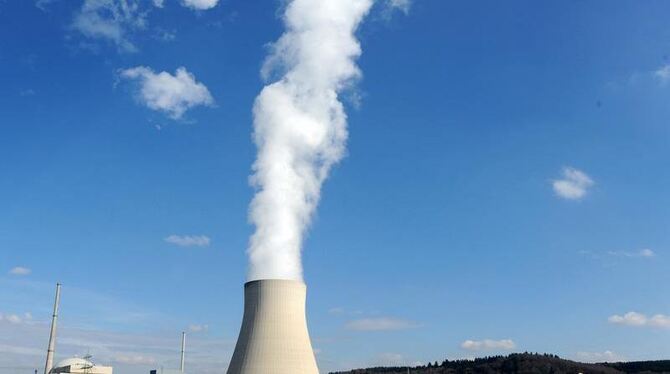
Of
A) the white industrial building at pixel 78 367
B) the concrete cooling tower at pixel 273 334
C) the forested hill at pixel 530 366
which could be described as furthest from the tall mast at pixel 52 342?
the forested hill at pixel 530 366

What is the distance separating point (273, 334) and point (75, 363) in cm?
2435

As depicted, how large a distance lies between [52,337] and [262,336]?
A: 71.3 ft

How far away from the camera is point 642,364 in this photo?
91312 millimetres

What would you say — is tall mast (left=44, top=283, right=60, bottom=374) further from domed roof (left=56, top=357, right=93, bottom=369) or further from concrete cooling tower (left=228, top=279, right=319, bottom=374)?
concrete cooling tower (left=228, top=279, right=319, bottom=374)

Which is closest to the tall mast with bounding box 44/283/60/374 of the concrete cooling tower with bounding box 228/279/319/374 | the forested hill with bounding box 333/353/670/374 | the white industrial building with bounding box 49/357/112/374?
the white industrial building with bounding box 49/357/112/374

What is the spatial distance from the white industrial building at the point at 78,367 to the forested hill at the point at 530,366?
50.1 metres

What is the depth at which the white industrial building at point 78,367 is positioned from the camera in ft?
141

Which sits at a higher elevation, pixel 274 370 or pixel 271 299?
pixel 271 299

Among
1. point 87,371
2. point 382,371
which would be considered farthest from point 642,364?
point 87,371

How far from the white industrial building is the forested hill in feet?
164

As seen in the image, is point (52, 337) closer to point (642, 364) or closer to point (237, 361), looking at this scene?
point (237, 361)

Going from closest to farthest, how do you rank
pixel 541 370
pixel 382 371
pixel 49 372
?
1. pixel 49 372
2. pixel 541 370
3. pixel 382 371

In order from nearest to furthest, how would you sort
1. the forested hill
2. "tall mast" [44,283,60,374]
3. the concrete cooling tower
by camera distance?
the concrete cooling tower, "tall mast" [44,283,60,374], the forested hill

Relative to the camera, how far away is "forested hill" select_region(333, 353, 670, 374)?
7431 cm
